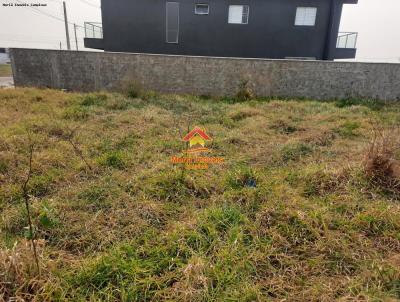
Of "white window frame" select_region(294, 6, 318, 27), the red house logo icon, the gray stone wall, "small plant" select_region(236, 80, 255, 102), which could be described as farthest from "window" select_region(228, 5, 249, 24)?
the red house logo icon

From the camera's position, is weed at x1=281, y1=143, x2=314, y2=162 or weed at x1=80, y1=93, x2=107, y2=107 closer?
weed at x1=281, y1=143, x2=314, y2=162

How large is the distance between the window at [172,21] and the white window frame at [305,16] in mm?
4956

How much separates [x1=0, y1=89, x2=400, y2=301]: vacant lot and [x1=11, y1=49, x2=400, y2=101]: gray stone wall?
3.95 metres

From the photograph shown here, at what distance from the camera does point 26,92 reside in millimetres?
6699

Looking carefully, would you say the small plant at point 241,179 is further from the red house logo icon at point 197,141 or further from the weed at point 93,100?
the weed at point 93,100

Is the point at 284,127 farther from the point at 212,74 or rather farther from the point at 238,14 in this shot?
the point at 238,14

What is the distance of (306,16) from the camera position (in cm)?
1116

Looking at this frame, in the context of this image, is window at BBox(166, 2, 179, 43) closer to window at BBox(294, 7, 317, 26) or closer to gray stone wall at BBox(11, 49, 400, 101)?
gray stone wall at BBox(11, 49, 400, 101)

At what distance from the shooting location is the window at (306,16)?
11.1 metres

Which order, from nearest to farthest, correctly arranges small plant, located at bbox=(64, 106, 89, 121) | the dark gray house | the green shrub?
the green shrub < small plant, located at bbox=(64, 106, 89, 121) < the dark gray house

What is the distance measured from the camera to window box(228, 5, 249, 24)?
11.1 meters

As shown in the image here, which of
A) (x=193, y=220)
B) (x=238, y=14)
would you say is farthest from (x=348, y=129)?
(x=238, y=14)

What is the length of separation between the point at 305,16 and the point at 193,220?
1174 cm

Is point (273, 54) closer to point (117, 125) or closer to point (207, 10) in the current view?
point (207, 10)
